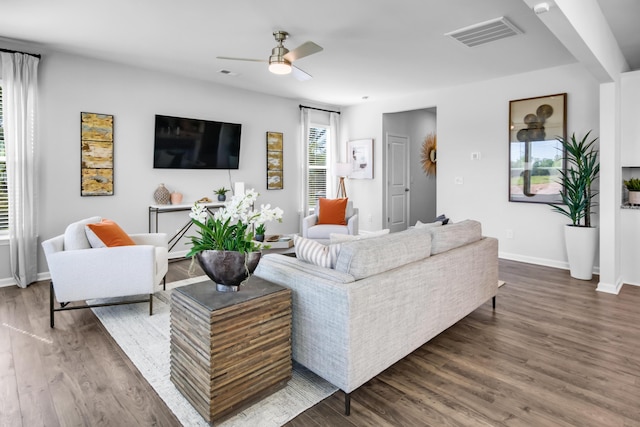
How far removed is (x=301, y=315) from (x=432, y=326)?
92 cm

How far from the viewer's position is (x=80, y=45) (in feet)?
13.2

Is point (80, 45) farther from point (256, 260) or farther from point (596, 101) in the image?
point (596, 101)

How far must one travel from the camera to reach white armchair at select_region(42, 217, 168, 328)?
9.52ft

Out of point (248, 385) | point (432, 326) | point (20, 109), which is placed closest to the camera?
point (248, 385)

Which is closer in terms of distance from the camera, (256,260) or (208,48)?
(256,260)

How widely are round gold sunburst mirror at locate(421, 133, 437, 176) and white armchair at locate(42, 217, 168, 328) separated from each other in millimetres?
6221

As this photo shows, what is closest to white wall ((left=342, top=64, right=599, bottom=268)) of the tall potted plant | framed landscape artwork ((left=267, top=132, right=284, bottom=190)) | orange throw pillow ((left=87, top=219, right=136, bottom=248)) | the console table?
the tall potted plant

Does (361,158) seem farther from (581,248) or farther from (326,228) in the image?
(581,248)

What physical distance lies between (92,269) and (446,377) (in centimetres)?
271

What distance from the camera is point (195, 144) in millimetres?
5438

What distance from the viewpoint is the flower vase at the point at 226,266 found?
185cm

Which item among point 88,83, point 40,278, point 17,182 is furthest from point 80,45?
point 40,278

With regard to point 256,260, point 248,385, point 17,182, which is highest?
point 17,182

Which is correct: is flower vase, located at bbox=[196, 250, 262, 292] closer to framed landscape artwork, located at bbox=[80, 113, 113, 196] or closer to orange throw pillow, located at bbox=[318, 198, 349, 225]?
framed landscape artwork, located at bbox=[80, 113, 113, 196]
